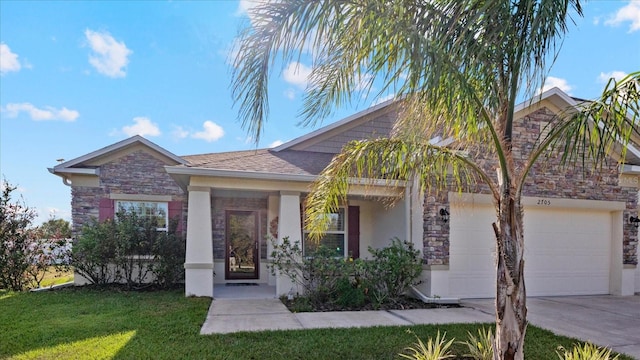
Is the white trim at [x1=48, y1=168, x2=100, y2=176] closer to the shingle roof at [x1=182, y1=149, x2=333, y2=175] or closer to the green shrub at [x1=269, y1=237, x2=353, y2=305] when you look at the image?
the shingle roof at [x1=182, y1=149, x2=333, y2=175]

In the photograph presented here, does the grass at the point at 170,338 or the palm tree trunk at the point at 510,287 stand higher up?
the palm tree trunk at the point at 510,287

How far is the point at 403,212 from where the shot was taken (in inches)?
391

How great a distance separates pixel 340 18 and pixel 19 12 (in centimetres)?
835

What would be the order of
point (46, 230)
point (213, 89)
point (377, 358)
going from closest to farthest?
point (213, 89), point (377, 358), point (46, 230)

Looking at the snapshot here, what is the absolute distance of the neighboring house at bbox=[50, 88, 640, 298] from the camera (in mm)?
9055

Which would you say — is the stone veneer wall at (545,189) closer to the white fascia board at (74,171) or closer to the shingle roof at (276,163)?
the shingle roof at (276,163)

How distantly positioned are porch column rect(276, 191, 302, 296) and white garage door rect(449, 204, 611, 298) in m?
3.76

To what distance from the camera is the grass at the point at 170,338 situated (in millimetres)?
5156

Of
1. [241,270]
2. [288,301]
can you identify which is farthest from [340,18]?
[241,270]

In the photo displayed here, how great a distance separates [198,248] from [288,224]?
7.04 feet

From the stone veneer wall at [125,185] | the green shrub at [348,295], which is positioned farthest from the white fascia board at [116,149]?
the green shrub at [348,295]

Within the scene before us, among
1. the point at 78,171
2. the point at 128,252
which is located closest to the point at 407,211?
the point at 128,252

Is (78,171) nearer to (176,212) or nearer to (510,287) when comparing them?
(176,212)

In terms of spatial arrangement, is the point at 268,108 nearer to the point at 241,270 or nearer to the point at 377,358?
the point at 377,358
